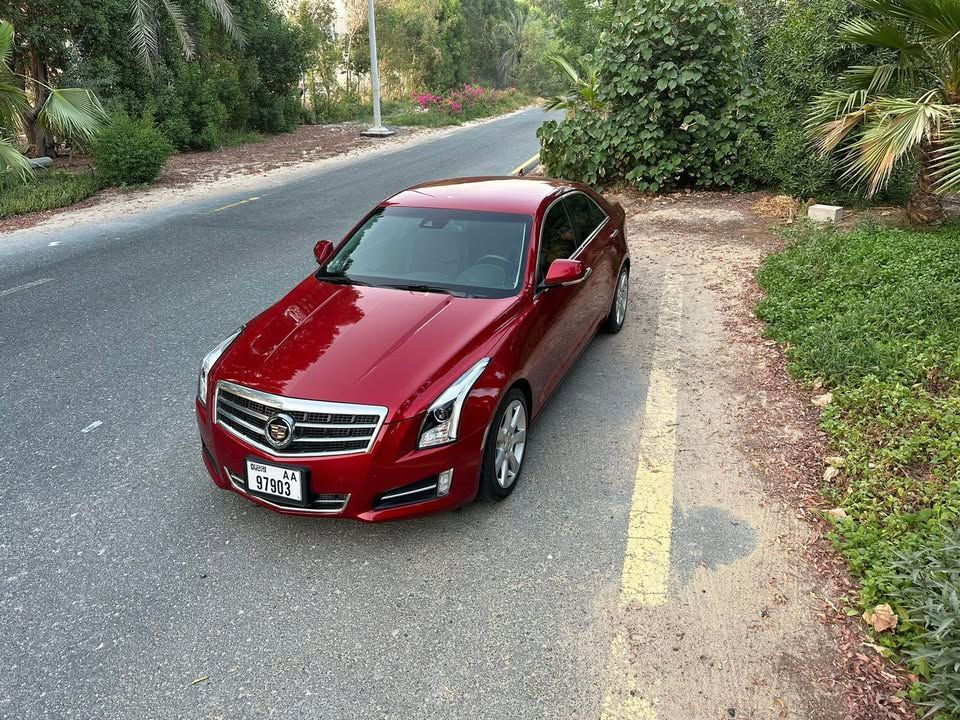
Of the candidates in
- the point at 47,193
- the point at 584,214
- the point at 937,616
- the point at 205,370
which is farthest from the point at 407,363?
the point at 47,193

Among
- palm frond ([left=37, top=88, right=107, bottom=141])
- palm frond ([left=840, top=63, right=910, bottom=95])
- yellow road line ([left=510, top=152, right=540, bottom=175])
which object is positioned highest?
palm frond ([left=840, top=63, right=910, bottom=95])

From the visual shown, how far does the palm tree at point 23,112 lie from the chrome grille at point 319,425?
9629 millimetres

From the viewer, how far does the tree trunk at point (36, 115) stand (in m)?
16.5

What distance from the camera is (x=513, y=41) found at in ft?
187

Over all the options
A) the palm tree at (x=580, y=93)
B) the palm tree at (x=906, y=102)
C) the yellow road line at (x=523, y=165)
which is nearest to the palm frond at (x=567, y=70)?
the palm tree at (x=580, y=93)

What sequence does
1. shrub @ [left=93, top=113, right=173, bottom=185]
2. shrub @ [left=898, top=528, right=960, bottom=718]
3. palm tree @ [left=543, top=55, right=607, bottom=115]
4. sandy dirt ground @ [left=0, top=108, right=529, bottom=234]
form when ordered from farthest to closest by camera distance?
shrub @ [left=93, top=113, right=173, bottom=185] < palm tree @ [left=543, top=55, right=607, bottom=115] < sandy dirt ground @ [left=0, top=108, right=529, bottom=234] < shrub @ [left=898, top=528, right=960, bottom=718]

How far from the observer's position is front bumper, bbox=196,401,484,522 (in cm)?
357

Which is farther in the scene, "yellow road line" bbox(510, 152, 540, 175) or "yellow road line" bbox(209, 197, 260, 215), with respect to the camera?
"yellow road line" bbox(510, 152, 540, 175)

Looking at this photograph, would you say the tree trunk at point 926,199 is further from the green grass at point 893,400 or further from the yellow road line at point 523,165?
the yellow road line at point 523,165

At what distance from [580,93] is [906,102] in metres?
6.52

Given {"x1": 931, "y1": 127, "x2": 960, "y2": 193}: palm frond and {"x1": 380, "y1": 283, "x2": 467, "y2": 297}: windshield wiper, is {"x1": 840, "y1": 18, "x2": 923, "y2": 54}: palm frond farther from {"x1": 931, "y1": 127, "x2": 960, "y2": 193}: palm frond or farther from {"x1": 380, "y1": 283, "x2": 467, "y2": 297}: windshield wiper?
{"x1": 380, "y1": 283, "x2": 467, "y2": 297}: windshield wiper

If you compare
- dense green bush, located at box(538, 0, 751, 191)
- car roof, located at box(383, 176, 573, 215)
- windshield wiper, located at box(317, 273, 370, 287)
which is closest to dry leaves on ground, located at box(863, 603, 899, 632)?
car roof, located at box(383, 176, 573, 215)

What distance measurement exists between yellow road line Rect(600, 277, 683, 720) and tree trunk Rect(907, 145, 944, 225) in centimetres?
468

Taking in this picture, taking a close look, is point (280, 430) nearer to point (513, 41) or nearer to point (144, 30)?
point (144, 30)
